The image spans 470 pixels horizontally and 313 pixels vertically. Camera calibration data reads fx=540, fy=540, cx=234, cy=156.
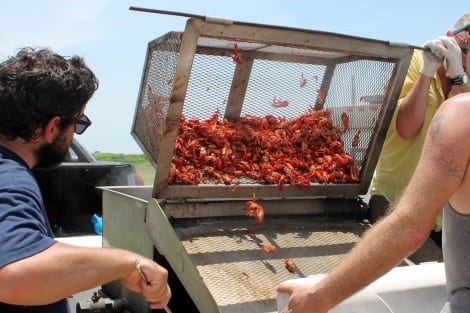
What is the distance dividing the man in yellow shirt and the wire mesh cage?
4.5 inches

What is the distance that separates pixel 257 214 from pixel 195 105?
92cm

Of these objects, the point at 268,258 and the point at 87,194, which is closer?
the point at 268,258

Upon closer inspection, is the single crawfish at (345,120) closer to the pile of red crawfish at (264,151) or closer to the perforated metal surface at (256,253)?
the pile of red crawfish at (264,151)

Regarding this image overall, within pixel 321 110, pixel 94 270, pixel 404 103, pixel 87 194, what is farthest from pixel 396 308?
pixel 87 194

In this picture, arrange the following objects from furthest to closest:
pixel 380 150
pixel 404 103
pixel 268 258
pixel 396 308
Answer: pixel 380 150, pixel 404 103, pixel 268 258, pixel 396 308

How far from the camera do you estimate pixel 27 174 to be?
6.77ft

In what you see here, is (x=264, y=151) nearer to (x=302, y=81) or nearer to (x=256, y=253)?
(x=302, y=81)

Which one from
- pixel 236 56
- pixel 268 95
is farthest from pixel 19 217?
pixel 268 95

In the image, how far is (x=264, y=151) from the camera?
4266 millimetres

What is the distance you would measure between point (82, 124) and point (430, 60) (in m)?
2.60

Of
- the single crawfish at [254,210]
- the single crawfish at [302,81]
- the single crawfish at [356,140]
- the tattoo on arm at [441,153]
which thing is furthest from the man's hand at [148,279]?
the single crawfish at [356,140]

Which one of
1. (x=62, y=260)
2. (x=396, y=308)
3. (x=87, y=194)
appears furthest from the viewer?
(x=87, y=194)

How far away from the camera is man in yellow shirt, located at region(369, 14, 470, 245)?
3.91m

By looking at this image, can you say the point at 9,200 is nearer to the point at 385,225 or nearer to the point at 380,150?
the point at 385,225
